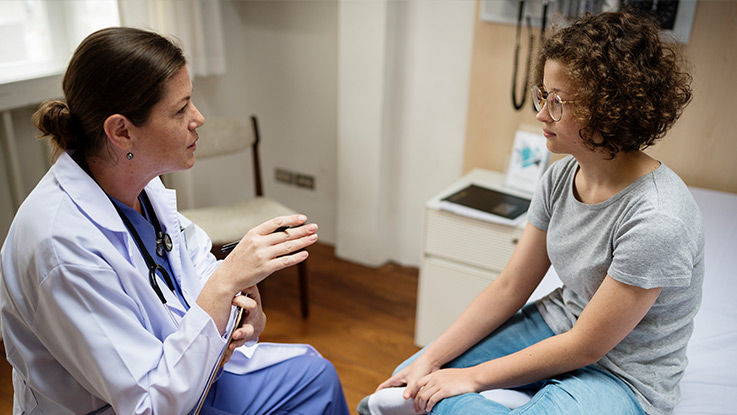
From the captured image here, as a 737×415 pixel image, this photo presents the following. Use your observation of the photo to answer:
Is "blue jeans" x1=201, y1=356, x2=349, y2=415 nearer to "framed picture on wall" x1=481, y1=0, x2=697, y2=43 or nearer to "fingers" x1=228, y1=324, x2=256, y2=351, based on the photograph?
"fingers" x1=228, y1=324, x2=256, y2=351

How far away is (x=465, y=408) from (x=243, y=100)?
229 centimetres

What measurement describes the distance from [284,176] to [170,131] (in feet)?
6.78

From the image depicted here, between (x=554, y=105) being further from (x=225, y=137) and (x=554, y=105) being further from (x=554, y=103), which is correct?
(x=225, y=137)

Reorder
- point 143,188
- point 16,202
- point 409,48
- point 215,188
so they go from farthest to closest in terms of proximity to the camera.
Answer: point 215,188 → point 409,48 → point 16,202 → point 143,188

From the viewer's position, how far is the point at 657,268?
1.13 m

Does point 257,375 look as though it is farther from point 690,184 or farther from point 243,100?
point 243,100

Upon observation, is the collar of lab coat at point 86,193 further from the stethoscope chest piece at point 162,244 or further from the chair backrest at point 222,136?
A: the chair backrest at point 222,136

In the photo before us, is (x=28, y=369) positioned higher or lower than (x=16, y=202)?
higher

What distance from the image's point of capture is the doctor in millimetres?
1033

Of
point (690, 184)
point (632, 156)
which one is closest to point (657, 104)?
point (632, 156)

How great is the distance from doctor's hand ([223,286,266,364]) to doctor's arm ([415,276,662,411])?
0.38 metres

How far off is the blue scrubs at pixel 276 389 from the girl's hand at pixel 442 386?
0.25 meters

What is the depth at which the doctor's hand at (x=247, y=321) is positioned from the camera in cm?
126

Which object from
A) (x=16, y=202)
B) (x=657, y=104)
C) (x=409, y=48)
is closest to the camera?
(x=657, y=104)
